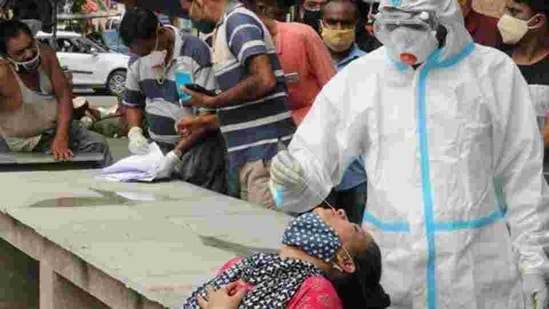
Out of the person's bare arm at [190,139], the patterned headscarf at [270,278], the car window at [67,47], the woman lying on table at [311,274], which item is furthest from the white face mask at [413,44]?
the car window at [67,47]

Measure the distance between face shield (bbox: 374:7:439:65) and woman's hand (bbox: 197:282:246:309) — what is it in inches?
35.9

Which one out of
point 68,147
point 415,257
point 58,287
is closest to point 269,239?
point 58,287

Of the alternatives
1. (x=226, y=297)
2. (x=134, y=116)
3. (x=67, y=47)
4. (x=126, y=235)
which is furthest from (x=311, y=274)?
(x=67, y=47)

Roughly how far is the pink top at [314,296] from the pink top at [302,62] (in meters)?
2.78

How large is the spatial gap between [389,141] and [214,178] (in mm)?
3023

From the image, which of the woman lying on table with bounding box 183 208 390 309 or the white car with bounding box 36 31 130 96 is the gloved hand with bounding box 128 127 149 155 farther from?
the white car with bounding box 36 31 130 96

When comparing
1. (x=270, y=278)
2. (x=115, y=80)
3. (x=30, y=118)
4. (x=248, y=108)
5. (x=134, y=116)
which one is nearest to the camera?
(x=270, y=278)

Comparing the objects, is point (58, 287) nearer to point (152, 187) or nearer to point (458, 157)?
point (152, 187)

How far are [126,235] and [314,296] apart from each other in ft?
6.43

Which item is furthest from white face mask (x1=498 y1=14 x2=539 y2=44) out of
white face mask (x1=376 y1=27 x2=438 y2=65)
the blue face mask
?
the blue face mask

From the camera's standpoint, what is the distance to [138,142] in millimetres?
6715

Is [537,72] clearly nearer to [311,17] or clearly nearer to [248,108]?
[248,108]

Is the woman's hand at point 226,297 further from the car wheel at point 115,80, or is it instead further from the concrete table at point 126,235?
the car wheel at point 115,80

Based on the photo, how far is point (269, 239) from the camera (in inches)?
183
